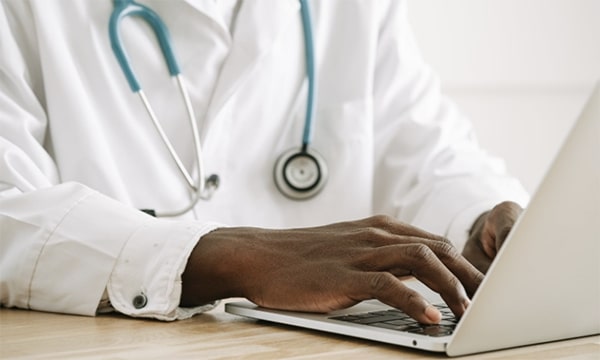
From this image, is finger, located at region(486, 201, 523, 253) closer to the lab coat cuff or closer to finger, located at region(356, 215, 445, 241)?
finger, located at region(356, 215, 445, 241)

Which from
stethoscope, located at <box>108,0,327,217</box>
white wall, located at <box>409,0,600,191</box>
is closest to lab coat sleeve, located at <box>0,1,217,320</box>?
stethoscope, located at <box>108,0,327,217</box>

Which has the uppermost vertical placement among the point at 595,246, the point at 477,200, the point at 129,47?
the point at 129,47

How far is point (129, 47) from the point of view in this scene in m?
1.34

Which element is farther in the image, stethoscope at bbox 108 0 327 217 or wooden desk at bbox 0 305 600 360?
stethoscope at bbox 108 0 327 217

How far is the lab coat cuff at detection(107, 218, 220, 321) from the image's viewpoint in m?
0.86

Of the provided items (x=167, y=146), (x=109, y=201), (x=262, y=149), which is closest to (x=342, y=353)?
(x=109, y=201)

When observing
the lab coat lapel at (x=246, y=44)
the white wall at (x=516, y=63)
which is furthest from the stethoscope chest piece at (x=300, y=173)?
the white wall at (x=516, y=63)

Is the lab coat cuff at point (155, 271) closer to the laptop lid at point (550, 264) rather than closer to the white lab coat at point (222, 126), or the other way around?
the white lab coat at point (222, 126)

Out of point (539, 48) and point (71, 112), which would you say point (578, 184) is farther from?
point (539, 48)

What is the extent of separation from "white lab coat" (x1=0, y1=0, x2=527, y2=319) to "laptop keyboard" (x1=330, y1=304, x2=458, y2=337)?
0.68 ft

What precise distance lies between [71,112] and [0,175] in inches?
9.2

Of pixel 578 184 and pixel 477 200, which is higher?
pixel 578 184

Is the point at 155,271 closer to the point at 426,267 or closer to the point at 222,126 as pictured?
the point at 426,267

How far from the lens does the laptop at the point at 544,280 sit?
62 cm
